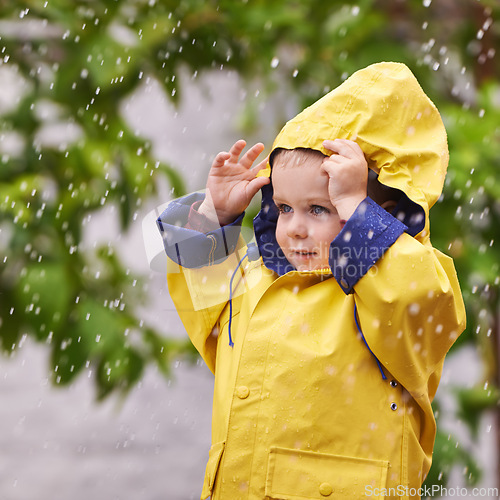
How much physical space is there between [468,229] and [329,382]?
811mm

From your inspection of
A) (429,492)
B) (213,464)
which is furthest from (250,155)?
(429,492)

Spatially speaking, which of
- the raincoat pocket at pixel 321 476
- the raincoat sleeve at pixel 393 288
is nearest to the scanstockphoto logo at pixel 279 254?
the raincoat sleeve at pixel 393 288

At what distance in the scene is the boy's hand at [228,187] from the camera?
1.04m

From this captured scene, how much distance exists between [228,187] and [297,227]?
18 centimetres

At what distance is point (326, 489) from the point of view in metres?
0.87

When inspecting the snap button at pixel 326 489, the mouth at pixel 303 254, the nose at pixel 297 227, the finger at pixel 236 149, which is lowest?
Answer: the snap button at pixel 326 489

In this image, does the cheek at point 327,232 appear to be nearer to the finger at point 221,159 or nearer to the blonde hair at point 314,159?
the blonde hair at point 314,159

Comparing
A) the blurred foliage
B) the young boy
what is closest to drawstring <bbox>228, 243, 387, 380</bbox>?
the young boy

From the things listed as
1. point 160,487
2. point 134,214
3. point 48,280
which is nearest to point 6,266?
point 48,280

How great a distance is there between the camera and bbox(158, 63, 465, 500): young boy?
0.85 metres

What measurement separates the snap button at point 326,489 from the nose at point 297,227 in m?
0.31

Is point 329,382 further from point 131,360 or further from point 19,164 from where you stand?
point 19,164

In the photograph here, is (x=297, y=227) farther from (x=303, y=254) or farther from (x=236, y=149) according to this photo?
(x=236, y=149)

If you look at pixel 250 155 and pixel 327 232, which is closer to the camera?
pixel 327 232
